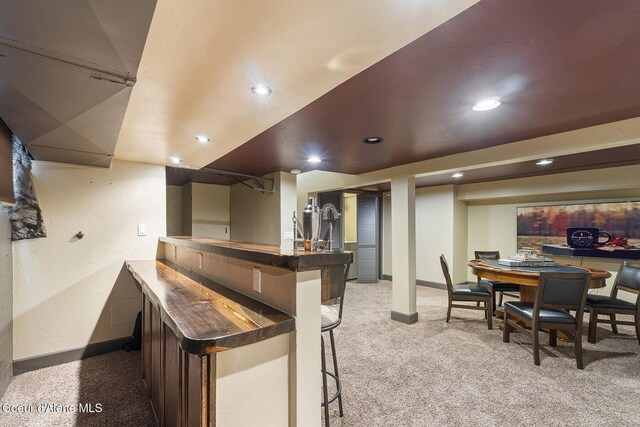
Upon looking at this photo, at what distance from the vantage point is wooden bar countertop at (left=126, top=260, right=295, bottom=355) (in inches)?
35.4

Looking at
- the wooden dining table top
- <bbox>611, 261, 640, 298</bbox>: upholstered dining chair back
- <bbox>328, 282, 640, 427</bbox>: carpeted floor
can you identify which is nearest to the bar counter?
<bbox>328, 282, 640, 427</bbox>: carpeted floor

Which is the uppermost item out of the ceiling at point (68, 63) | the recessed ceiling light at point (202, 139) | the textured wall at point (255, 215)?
the recessed ceiling light at point (202, 139)

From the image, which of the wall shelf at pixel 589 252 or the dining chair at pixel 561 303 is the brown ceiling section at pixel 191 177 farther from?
the wall shelf at pixel 589 252

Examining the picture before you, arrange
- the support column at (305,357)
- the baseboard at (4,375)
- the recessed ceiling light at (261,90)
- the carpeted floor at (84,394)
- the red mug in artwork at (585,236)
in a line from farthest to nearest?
the red mug in artwork at (585,236)
the baseboard at (4,375)
the carpeted floor at (84,394)
the recessed ceiling light at (261,90)
the support column at (305,357)

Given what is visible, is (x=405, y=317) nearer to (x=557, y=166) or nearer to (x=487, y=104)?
(x=487, y=104)

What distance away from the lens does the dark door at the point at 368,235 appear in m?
6.35

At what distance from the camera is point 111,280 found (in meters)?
2.90

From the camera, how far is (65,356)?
2.64m

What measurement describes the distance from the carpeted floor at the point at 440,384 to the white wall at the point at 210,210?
9.46 feet

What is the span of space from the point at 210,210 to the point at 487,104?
4.99 m

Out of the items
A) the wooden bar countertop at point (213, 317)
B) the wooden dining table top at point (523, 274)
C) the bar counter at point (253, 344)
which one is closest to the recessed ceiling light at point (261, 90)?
the bar counter at point (253, 344)

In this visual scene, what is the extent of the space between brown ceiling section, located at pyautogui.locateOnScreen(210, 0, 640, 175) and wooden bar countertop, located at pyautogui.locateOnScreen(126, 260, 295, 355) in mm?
1305

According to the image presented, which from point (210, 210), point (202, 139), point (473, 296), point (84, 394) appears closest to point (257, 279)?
point (202, 139)

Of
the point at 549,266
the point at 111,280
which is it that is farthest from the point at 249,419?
the point at 549,266
